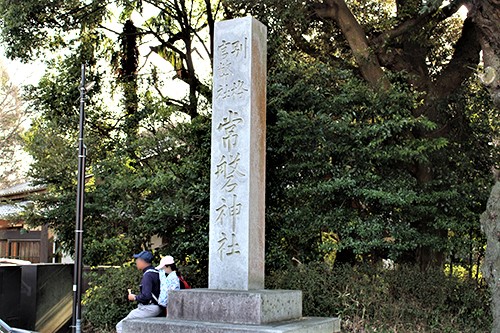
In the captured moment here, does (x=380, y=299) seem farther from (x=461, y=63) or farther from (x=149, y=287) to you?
(x=461, y=63)

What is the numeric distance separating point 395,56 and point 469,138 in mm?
2538

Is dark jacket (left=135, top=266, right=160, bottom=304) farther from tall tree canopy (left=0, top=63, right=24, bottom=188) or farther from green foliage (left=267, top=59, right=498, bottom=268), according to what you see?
tall tree canopy (left=0, top=63, right=24, bottom=188)

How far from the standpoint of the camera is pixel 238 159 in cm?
742

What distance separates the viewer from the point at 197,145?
11.8 meters

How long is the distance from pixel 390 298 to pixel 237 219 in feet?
13.5

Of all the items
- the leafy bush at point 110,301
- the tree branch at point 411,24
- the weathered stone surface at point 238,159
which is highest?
the tree branch at point 411,24

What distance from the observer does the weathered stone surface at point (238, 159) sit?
7.19 metres

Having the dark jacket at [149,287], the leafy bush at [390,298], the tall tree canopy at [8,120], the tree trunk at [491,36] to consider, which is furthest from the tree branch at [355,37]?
the tall tree canopy at [8,120]

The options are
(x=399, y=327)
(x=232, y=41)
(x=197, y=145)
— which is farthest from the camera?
(x=197, y=145)

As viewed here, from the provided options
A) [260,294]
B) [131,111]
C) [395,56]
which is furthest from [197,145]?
[260,294]

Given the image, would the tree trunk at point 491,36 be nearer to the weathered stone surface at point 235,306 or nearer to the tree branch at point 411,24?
the tree branch at point 411,24

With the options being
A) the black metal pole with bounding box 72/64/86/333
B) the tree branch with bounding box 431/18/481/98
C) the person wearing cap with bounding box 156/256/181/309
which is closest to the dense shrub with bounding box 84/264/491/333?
the black metal pole with bounding box 72/64/86/333

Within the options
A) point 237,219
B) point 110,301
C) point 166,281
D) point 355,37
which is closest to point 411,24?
point 355,37

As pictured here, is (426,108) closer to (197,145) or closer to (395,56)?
(395,56)
